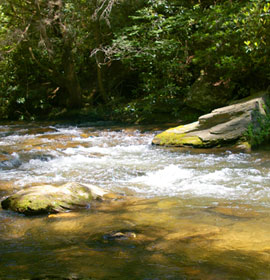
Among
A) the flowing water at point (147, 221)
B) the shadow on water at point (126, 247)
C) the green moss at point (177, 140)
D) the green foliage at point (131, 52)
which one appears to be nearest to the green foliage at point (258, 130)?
the flowing water at point (147, 221)

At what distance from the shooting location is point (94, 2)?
44.1ft

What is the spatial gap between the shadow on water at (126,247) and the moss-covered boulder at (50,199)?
0.50ft

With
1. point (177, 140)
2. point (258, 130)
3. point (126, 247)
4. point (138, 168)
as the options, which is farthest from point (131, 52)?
point (126, 247)

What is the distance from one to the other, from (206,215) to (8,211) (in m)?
2.42

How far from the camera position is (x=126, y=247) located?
10.4 ft

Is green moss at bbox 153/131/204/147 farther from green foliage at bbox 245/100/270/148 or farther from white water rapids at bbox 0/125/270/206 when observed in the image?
green foliage at bbox 245/100/270/148

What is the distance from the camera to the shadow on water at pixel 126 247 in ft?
8.63

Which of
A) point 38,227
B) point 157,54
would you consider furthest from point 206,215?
point 157,54

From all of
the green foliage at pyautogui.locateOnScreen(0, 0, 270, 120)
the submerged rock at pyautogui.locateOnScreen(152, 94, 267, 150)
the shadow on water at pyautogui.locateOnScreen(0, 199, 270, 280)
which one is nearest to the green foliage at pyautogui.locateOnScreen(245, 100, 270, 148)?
the submerged rock at pyautogui.locateOnScreen(152, 94, 267, 150)

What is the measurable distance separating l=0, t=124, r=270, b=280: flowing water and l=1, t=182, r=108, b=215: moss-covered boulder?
0.45 ft

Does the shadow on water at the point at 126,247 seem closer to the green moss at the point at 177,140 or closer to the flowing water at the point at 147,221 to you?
the flowing water at the point at 147,221

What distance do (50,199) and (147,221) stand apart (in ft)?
4.30

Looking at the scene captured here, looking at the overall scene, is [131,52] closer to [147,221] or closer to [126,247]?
[147,221]

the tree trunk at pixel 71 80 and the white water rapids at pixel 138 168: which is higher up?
the tree trunk at pixel 71 80
